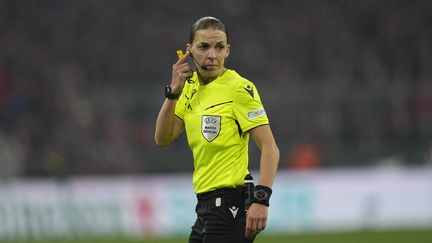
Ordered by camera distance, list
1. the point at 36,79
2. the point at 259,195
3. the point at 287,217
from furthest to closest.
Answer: the point at 36,79
the point at 287,217
the point at 259,195

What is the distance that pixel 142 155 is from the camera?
19031 millimetres

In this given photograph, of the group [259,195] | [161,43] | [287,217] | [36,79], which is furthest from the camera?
[161,43]

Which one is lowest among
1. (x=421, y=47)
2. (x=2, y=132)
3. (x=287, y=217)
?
(x=287, y=217)

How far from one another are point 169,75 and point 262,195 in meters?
15.3

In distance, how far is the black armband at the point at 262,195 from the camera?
529cm

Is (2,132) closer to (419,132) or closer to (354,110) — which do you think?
(354,110)

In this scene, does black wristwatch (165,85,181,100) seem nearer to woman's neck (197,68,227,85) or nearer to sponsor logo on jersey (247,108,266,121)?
woman's neck (197,68,227,85)

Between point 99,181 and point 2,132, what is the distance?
2.39 m

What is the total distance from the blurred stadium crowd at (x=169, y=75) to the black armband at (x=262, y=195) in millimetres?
12497

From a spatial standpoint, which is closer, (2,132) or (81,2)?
(2,132)

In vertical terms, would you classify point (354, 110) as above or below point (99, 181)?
above

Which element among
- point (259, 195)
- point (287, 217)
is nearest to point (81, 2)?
point (287, 217)

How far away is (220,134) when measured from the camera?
18.2 ft

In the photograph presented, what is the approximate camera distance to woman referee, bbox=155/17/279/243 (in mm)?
5477
